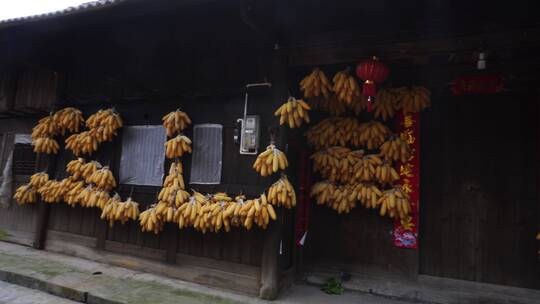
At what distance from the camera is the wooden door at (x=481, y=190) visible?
481 centimetres

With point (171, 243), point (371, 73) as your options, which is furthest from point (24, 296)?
point (371, 73)

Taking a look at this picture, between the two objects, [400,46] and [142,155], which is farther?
[142,155]

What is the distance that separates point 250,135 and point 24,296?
14.0 ft

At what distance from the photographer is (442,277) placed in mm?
5137

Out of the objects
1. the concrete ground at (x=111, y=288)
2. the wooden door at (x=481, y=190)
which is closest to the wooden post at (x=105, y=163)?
the concrete ground at (x=111, y=288)

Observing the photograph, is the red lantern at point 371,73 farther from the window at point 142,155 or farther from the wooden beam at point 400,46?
the window at point 142,155

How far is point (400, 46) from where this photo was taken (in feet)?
14.1

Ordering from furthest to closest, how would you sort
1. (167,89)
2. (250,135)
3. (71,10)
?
1. (167,89)
2. (250,135)
3. (71,10)

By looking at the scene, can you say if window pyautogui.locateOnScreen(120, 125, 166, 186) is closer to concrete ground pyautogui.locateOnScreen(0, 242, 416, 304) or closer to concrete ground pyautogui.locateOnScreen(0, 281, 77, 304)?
concrete ground pyautogui.locateOnScreen(0, 242, 416, 304)

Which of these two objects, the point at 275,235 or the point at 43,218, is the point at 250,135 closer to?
the point at 275,235

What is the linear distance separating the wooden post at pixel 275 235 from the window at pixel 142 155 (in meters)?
2.40

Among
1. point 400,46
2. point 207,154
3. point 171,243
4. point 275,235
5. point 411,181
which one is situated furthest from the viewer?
point 171,243

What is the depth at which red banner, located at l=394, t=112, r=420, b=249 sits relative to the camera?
5.23 metres

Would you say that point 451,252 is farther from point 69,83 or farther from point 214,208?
point 69,83
